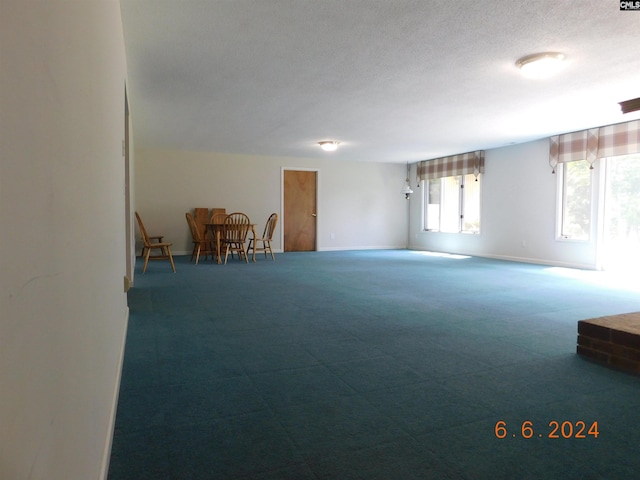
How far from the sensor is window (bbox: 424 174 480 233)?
888cm

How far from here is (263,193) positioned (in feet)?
31.0

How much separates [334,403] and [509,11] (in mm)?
2656

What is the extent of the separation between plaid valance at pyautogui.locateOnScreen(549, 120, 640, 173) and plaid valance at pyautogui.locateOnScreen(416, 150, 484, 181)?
5.18 ft

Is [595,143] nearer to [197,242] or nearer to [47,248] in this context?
[197,242]

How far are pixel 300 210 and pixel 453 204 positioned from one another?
135 inches

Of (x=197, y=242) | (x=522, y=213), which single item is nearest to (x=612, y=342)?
(x=522, y=213)

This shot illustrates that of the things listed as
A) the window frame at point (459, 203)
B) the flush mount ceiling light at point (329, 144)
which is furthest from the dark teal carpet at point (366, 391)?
the window frame at point (459, 203)

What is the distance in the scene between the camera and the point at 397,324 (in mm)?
3205

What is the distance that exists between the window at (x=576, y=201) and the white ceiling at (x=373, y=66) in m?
0.70

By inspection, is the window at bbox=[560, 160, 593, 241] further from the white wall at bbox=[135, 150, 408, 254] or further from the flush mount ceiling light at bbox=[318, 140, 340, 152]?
the white wall at bbox=[135, 150, 408, 254]

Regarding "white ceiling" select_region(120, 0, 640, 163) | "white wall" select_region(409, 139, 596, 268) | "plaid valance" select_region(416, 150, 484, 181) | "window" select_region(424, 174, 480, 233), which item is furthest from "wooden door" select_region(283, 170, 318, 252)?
"white wall" select_region(409, 139, 596, 268)

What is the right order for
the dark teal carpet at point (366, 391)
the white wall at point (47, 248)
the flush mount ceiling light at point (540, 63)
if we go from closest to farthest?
the white wall at point (47, 248)
the dark teal carpet at point (366, 391)
the flush mount ceiling light at point (540, 63)

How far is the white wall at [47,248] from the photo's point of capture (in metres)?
0.48

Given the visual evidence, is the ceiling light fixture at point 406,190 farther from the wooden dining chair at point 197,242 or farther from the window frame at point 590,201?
the wooden dining chair at point 197,242
